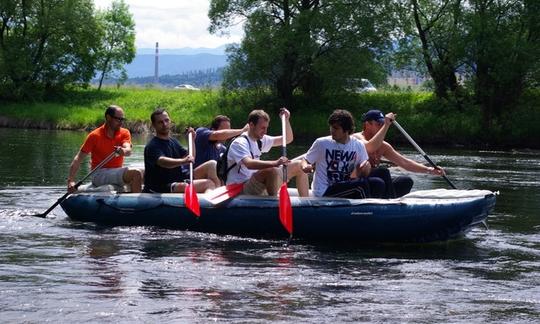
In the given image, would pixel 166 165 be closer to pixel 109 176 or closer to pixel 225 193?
pixel 225 193

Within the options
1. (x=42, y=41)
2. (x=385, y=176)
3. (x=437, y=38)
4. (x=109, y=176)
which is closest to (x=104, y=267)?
(x=109, y=176)

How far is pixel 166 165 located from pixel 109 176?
3.32ft

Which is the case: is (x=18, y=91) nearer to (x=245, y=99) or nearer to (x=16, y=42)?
(x=16, y=42)

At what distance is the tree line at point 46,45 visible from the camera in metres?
39.8

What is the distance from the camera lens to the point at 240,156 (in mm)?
9375

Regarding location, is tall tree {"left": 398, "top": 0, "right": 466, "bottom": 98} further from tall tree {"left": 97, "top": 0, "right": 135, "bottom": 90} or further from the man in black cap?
the man in black cap

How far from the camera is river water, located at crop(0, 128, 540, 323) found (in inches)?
253

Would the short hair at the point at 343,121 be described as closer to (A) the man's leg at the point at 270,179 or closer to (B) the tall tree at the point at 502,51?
(A) the man's leg at the point at 270,179

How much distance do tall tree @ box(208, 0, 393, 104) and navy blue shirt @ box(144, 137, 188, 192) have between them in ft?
71.6

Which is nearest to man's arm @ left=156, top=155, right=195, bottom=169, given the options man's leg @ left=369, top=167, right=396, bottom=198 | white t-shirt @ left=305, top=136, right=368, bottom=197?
white t-shirt @ left=305, top=136, right=368, bottom=197

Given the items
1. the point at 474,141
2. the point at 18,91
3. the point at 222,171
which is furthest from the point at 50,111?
the point at 222,171

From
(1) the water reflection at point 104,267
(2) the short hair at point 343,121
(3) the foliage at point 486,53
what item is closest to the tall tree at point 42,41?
(3) the foliage at point 486,53

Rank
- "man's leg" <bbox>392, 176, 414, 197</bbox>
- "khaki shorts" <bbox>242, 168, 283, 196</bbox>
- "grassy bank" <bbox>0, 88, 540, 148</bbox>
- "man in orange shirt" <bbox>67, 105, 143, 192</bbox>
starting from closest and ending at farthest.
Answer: "khaki shorts" <bbox>242, 168, 283, 196</bbox>
"man's leg" <bbox>392, 176, 414, 197</bbox>
"man in orange shirt" <bbox>67, 105, 143, 192</bbox>
"grassy bank" <bbox>0, 88, 540, 148</bbox>

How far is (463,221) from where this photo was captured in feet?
29.2
